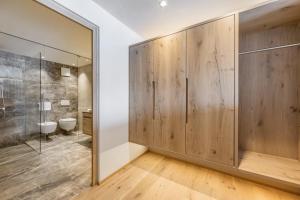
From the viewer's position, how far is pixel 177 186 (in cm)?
175

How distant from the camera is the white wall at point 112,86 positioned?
180cm

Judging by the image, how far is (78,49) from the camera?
3047mm

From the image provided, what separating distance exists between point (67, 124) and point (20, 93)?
1.26 metres

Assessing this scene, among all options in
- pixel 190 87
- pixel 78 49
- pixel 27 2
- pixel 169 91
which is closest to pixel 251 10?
pixel 190 87

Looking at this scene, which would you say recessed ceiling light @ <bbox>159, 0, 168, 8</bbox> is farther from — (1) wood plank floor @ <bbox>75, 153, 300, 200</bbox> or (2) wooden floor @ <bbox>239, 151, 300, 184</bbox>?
(1) wood plank floor @ <bbox>75, 153, 300, 200</bbox>

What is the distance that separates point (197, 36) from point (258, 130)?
1.53 meters

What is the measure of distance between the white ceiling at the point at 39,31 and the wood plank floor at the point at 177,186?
218 centimetres

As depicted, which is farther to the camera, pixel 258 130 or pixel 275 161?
pixel 258 130

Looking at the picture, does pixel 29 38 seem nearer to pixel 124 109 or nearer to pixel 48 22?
pixel 48 22

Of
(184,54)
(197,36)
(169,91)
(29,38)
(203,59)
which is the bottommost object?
(169,91)

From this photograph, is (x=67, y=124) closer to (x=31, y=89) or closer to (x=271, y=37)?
(x=31, y=89)

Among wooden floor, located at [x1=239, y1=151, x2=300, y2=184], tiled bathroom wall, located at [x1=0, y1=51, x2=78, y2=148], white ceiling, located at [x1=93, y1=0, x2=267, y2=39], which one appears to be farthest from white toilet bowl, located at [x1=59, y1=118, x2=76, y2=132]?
wooden floor, located at [x1=239, y1=151, x2=300, y2=184]

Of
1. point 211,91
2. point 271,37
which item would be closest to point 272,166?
point 211,91

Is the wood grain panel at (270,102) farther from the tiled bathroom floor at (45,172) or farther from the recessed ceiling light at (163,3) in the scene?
the tiled bathroom floor at (45,172)
